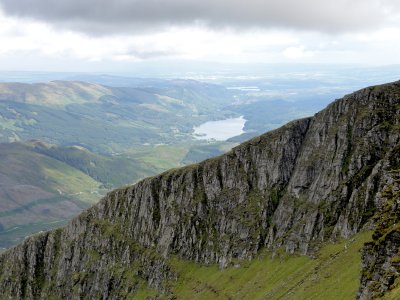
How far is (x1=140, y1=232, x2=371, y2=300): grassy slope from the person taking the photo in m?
123

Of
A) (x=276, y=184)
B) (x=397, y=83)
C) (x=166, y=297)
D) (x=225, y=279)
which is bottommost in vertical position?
(x=166, y=297)

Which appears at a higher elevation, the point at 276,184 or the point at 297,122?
the point at 297,122

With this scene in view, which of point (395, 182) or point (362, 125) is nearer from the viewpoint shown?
point (395, 182)

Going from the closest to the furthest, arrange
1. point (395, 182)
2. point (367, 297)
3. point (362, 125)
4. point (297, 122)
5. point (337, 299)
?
1. point (367, 297)
2. point (395, 182)
3. point (337, 299)
4. point (362, 125)
5. point (297, 122)

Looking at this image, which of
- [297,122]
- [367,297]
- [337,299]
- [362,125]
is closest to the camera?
[367,297]

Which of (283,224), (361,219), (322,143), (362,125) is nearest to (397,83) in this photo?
(362,125)

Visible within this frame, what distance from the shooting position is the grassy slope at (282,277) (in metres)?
123

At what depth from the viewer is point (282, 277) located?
15112cm

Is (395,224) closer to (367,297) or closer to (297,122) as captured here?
(367,297)

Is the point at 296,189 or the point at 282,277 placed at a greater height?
the point at 296,189

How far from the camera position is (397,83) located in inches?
6594

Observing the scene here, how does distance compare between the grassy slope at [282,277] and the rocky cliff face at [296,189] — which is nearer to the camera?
the grassy slope at [282,277]

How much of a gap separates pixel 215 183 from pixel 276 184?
89.9 feet

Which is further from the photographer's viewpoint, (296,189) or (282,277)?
(296,189)
